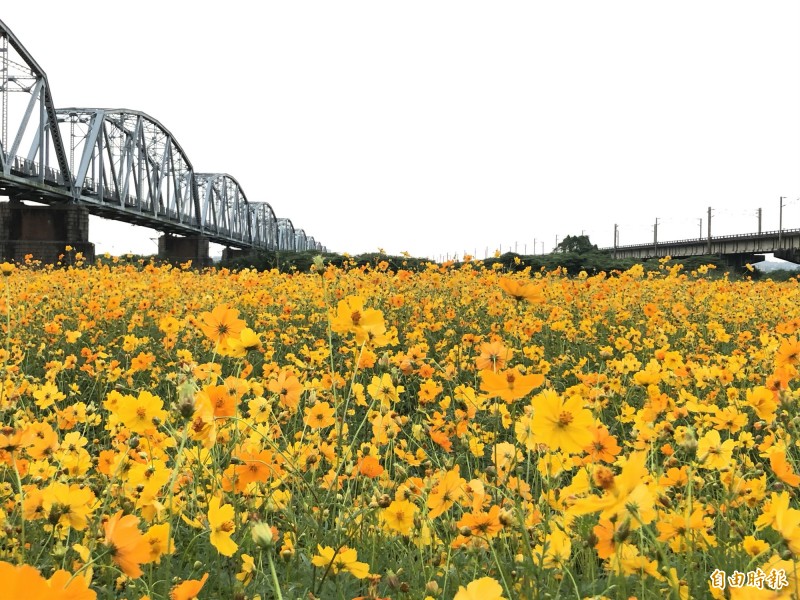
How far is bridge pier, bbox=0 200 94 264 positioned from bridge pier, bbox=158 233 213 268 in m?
14.4

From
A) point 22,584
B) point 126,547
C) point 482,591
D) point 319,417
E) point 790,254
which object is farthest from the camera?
point 790,254

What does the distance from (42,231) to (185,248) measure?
19.1m

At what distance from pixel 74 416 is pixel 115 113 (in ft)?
121

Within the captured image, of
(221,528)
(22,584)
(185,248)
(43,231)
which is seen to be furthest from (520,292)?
(185,248)

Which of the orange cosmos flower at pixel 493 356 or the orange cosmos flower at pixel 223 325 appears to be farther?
the orange cosmos flower at pixel 223 325

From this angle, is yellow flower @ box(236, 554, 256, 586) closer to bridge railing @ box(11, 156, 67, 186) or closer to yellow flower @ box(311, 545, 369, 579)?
yellow flower @ box(311, 545, 369, 579)

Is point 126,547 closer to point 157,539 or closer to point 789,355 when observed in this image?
point 157,539

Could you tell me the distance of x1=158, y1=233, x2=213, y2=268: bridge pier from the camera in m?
40.8

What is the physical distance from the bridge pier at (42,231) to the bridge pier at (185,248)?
14359 millimetres

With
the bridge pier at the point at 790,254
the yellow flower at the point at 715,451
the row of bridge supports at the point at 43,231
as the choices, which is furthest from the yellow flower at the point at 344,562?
the bridge pier at the point at 790,254

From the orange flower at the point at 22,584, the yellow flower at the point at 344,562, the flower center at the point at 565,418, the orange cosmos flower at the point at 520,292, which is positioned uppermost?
the orange cosmos flower at the point at 520,292

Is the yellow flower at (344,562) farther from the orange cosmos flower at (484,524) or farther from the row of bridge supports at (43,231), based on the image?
the row of bridge supports at (43,231)

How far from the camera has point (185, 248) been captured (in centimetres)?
4353

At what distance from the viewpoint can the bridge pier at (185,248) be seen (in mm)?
40750
